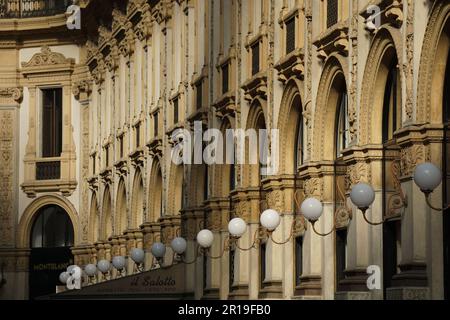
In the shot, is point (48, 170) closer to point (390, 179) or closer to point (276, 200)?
point (276, 200)

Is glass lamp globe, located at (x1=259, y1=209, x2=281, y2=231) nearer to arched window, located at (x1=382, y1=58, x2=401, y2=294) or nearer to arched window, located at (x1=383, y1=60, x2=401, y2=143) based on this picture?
arched window, located at (x1=382, y1=58, x2=401, y2=294)

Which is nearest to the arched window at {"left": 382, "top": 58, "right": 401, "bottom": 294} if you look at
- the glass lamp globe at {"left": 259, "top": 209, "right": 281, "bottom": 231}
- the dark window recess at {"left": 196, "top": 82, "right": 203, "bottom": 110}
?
the glass lamp globe at {"left": 259, "top": 209, "right": 281, "bottom": 231}

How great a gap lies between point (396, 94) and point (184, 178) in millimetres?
18989

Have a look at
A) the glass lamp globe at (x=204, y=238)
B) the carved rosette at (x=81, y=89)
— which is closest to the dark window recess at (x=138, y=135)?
the carved rosette at (x=81, y=89)

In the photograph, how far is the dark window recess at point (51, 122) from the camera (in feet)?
220

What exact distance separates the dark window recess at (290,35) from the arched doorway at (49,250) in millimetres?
35736

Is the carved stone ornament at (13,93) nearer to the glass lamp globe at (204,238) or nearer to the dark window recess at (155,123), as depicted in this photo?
the dark window recess at (155,123)

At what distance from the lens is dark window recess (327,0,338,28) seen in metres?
28.3

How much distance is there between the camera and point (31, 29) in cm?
6694

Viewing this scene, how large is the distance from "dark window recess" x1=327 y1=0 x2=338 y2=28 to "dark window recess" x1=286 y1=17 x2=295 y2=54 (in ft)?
9.28

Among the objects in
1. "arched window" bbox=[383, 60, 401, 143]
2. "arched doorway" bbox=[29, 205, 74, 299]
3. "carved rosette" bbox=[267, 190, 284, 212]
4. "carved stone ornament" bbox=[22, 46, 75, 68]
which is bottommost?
"carved rosette" bbox=[267, 190, 284, 212]

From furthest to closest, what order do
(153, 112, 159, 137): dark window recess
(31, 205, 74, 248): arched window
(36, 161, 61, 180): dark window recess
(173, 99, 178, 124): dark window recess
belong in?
(31, 205, 74, 248): arched window, (36, 161, 61, 180): dark window recess, (153, 112, 159, 137): dark window recess, (173, 99, 178, 124): dark window recess
